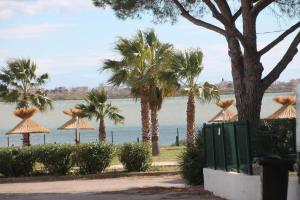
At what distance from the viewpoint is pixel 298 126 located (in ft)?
37.2

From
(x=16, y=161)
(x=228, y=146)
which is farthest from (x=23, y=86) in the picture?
(x=228, y=146)

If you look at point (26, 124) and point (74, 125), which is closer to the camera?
point (26, 124)

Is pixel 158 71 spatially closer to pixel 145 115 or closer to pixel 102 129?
pixel 145 115

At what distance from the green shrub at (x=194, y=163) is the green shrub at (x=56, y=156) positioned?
6375mm

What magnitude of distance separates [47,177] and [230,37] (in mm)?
8804

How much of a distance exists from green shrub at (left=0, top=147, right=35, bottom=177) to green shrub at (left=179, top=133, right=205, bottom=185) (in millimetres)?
7195

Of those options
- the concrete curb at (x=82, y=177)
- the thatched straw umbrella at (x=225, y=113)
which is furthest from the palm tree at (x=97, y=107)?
the thatched straw umbrella at (x=225, y=113)

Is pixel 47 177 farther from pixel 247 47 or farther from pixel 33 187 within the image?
pixel 247 47

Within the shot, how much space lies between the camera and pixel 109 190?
19.0 m

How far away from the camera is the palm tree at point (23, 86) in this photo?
36844mm

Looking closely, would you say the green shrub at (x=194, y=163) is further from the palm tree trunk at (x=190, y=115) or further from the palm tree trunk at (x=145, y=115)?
the palm tree trunk at (x=145, y=115)

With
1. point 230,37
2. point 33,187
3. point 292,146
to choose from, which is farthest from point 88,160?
point 292,146

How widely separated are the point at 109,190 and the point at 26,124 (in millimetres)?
21141

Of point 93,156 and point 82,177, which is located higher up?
point 93,156
